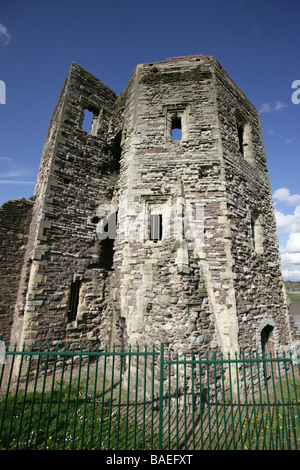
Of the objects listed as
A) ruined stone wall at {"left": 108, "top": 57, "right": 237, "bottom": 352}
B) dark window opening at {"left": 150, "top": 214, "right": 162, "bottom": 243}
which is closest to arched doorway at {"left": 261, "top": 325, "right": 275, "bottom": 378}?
ruined stone wall at {"left": 108, "top": 57, "right": 237, "bottom": 352}

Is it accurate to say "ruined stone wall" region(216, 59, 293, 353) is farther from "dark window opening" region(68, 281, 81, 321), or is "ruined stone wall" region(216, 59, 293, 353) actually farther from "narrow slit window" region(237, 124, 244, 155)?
"dark window opening" region(68, 281, 81, 321)

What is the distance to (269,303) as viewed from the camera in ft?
28.8

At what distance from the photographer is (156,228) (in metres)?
8.63

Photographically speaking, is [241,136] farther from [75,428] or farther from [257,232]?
[75,428]

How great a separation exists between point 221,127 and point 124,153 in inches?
166

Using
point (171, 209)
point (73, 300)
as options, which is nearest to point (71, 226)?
point (73, 300)

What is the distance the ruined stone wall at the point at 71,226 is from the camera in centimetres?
816

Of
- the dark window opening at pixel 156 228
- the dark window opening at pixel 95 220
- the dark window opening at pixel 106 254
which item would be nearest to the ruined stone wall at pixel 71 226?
the dark window opening at pixel 95 220

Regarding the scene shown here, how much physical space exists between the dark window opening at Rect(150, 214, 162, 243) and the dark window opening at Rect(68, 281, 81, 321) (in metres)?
3.54

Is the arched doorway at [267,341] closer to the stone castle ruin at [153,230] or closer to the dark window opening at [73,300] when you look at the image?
the stone castle ruin at [153,230]

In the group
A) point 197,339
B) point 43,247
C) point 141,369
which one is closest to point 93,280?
point 43,247

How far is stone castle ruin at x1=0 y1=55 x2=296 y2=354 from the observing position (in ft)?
24.0

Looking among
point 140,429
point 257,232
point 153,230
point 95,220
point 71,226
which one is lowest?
point 140,429

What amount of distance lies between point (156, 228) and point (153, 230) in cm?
14
